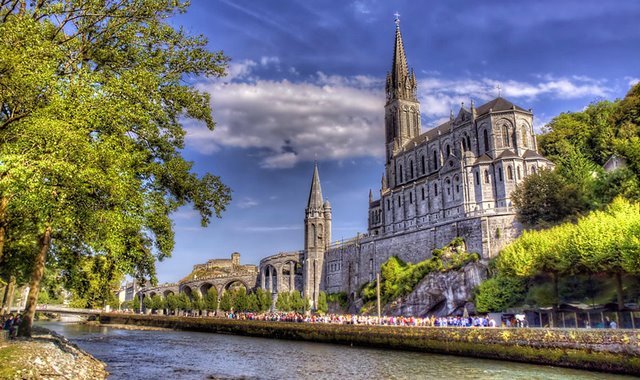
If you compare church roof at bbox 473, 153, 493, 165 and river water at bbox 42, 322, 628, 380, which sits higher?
church roof at bbox 473, 153, 493, 165

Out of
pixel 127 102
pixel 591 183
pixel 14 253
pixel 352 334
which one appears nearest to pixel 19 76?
pixel 127 102

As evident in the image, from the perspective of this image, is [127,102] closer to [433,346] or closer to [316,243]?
[433,346]

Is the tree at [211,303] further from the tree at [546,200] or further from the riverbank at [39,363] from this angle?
the riverbank at [39,363]

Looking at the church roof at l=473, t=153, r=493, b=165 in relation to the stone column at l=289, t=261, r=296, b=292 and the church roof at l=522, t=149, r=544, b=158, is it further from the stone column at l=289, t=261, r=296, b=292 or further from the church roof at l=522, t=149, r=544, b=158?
the stone column at l=289, t=261, r=296, b=292

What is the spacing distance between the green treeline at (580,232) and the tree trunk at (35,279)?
25016 mm

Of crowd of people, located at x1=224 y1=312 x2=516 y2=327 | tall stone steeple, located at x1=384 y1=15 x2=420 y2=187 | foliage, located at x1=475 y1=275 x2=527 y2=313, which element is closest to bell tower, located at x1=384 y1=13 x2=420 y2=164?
tall stone steeple, located at x1=384 y1=15 x2=420 y2=187

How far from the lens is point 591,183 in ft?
135

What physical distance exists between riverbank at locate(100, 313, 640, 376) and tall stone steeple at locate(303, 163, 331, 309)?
3044 cm

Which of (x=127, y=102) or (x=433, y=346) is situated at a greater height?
(x=127, y=102)

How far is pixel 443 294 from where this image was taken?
4350 centimetres

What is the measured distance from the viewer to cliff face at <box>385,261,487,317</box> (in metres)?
41.6

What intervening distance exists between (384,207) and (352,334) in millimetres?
35469

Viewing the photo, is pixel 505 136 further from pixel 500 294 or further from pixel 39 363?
pixel 39 363

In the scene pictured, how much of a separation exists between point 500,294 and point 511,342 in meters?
12.9
